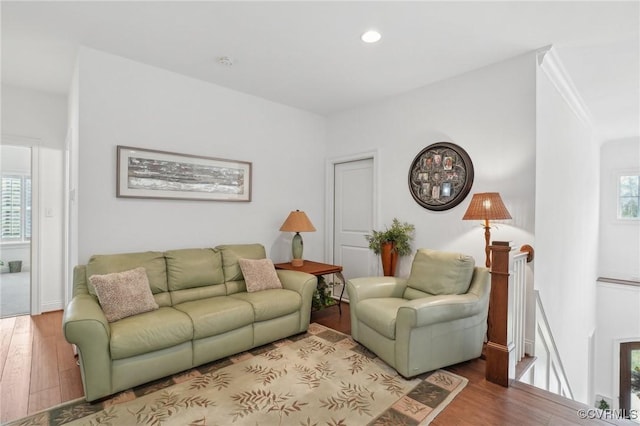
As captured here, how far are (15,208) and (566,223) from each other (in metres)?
8.86

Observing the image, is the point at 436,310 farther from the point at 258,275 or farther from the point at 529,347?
the point at 258,275

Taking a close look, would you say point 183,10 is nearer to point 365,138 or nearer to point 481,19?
point 481,19

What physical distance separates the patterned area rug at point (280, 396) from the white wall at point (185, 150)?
1.37 m

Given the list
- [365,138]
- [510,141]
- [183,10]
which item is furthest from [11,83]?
[510,141]

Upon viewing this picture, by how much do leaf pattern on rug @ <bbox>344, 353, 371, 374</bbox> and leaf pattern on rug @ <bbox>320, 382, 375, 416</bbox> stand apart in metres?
0.23

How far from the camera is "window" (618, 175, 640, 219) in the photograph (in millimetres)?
5473

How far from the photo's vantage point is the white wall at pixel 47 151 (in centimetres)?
363

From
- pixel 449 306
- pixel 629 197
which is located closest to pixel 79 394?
pixel 449 306

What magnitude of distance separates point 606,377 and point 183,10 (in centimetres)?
823

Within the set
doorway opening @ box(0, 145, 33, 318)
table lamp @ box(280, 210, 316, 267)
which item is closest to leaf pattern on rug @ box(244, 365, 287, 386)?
table lamp @ box(280, 210, 316, 267)

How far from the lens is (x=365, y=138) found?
4234 mm

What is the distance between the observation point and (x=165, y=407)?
2.02 metres

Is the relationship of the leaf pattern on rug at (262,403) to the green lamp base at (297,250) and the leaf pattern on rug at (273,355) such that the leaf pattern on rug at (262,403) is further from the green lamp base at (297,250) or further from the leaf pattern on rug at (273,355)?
the green lamp base at (297,250)

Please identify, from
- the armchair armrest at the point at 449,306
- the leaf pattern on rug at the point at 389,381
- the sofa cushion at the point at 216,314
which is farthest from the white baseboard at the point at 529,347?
the sofa cushion at the point at 216,314
